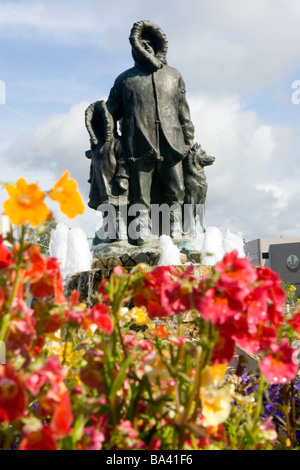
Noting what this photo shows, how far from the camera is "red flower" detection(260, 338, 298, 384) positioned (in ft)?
3.83

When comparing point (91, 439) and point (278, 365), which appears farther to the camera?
point (278, 365)

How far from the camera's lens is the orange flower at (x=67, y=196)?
112 centimetres

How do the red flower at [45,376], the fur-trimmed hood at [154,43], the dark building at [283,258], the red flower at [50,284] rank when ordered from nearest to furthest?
the red flower at [45,376] → the red flower at [50,284] → the fur-trimmed hood at [154,43] → the dark building at [283,258]

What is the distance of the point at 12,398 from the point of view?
3.14 feet

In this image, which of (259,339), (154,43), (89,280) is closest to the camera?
(259,339)

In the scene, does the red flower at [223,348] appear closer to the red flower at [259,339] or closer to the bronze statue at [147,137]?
the red flower at [259,339]

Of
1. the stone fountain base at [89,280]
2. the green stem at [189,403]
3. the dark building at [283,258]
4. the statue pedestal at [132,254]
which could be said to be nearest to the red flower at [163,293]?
the green stem at [189,403]

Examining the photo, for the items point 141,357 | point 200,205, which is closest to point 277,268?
point 200,205

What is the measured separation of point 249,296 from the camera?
110 centimetres

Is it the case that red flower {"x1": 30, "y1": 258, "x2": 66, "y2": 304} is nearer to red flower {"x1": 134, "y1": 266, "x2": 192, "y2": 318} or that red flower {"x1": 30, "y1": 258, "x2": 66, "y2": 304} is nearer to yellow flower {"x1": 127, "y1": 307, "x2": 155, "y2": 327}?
red flower {"x1": 134, "y1": 266, "x2": 192, "y2": 318}

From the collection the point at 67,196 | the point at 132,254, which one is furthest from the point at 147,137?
the point at 67,196

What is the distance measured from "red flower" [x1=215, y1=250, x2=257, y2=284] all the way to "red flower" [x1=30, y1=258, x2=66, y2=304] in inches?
16.5

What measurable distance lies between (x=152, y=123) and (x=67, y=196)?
685 cm

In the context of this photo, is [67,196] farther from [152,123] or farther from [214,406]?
[152,123]
